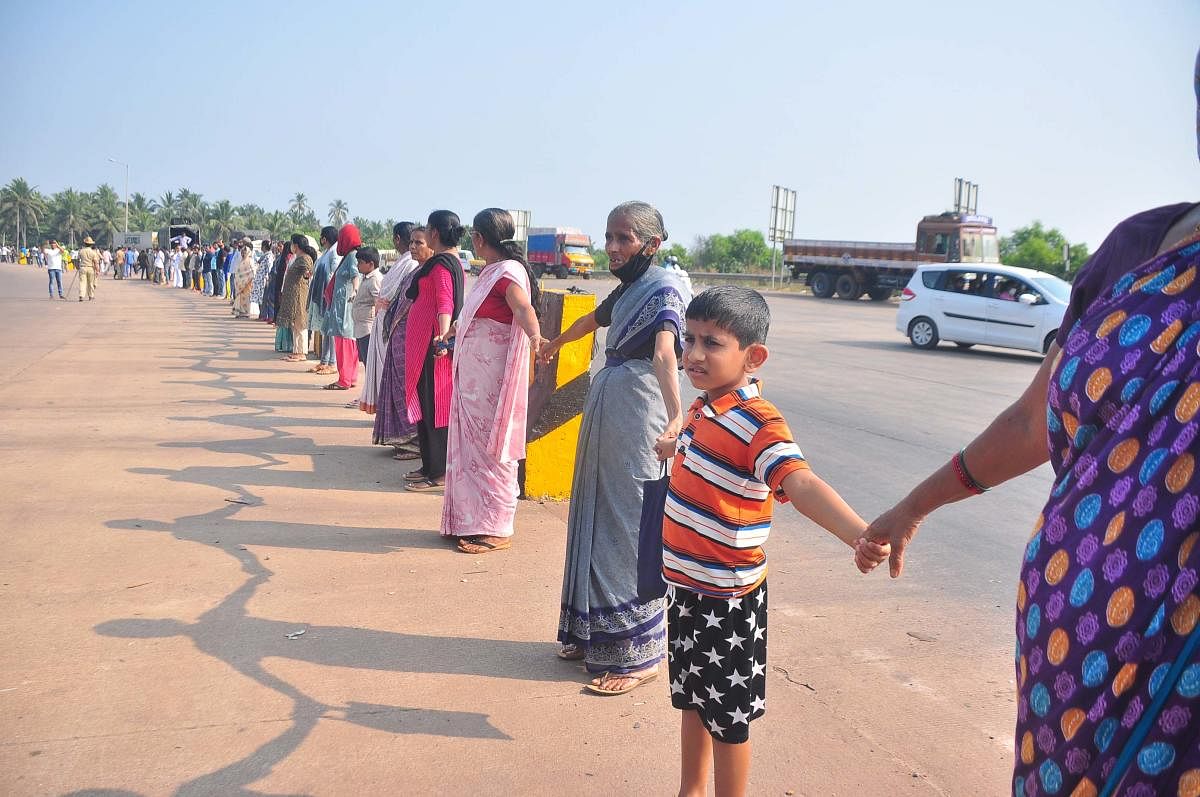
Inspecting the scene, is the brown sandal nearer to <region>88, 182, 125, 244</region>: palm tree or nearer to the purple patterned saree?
the purple patterned saree

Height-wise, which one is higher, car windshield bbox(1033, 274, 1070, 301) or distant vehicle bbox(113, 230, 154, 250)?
distant vehicle bbox(113, 230, 154, 250)

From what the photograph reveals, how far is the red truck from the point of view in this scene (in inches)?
1339

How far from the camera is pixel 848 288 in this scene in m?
36.8

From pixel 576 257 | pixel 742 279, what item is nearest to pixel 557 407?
pixel 742 279

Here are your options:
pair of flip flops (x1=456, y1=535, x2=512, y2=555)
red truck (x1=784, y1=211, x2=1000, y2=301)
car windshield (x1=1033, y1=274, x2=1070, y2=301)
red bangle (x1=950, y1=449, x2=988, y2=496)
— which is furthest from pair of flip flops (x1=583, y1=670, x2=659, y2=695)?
red truck (x1=784, y1=211, x2=1000, y2=301)

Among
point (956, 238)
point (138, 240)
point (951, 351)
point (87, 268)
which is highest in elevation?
point (956, 238)

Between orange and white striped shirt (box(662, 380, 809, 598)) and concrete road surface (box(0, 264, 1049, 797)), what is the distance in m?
0.80

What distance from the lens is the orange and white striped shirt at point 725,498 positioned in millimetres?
2590

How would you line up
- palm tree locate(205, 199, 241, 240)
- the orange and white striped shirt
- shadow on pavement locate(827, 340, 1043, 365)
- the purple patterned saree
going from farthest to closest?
1. palm tree locate(205, 199, 241, 240)
2. shadow on pavement locate(827, 340, 1043, 365)
3. the orange and white striped shirt
4. the purple patterned saree

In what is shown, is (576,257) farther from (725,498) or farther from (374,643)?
(725,498)

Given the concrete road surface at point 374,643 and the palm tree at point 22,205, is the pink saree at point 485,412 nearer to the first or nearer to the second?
the concrete road surface at point 374,643

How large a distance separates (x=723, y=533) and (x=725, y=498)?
91mm

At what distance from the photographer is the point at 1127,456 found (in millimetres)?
1384

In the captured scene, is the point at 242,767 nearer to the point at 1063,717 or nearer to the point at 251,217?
the point at 1063,717
